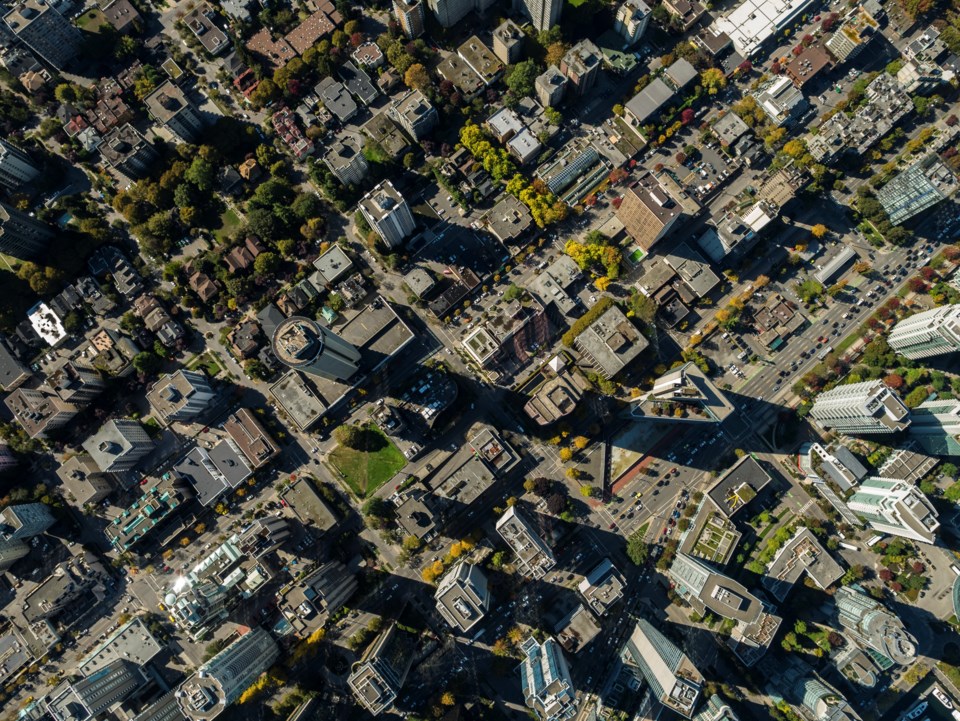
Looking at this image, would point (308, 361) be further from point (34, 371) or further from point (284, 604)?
point (34, 371)

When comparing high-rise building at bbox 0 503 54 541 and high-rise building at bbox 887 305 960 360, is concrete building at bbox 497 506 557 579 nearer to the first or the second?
high-rise building at bbox 887 305 960 360

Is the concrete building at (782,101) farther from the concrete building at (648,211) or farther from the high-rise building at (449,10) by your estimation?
the high-rise building at (449,10)

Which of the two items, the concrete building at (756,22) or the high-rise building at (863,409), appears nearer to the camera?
the high-rise building at (863,409)

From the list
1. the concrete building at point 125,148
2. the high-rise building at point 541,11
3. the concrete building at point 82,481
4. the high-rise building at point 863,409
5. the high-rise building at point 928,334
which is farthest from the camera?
the concrete building at point 125,148

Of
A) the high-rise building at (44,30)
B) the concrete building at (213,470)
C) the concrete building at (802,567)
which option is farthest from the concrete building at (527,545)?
the high-rise building at (44,30)

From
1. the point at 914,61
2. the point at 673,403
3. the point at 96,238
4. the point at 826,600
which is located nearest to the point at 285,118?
the point at 96,238

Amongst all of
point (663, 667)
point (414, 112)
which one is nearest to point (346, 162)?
point (414, 112)
